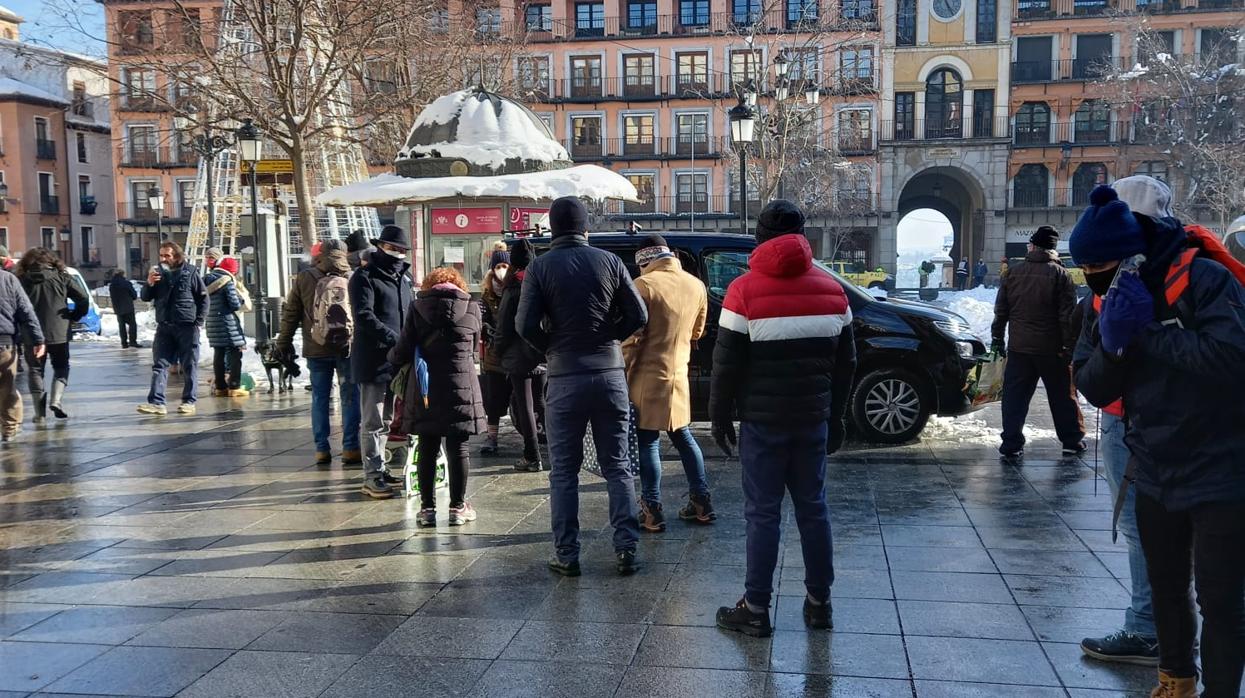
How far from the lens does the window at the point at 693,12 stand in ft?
173

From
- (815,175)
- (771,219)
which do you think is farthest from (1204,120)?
(771,219)

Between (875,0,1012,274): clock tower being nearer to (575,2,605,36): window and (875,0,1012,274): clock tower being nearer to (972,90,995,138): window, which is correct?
(972,90,995,138): window

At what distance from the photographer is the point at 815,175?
38.0m

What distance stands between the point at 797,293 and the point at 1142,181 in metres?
1.41

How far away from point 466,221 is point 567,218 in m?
7.64

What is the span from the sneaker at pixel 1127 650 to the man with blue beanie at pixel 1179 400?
700mm

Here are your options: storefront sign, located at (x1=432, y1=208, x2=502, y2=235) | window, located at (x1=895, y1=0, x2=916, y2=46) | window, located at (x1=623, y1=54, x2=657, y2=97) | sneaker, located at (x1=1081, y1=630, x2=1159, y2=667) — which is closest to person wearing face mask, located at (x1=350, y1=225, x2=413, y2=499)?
sneaker, located at (x1=1081, y1=630, x2=1159, y2=667)

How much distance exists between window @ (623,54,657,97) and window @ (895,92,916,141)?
12078 millimetres

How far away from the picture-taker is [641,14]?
2104 inches

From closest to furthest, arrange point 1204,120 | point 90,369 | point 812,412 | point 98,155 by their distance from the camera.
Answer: point 812,412 → point 90,369 → point 1204,120 → point 98,155

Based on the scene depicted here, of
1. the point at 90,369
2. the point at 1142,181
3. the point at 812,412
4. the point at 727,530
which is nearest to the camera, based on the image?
the point at 1142,181

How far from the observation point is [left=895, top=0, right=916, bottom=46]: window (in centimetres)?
4925

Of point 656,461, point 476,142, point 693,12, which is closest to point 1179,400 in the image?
point 656,461

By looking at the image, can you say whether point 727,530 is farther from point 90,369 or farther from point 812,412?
point 90,369
